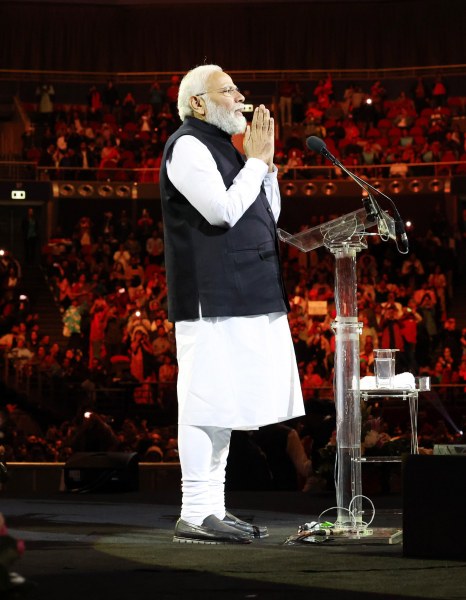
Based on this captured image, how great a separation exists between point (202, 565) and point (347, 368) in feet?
4.25

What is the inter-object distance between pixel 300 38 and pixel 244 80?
1636 millimetres

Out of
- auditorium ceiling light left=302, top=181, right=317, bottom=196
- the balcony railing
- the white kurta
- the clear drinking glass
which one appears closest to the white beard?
the white kurta

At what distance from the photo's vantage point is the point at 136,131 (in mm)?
21953

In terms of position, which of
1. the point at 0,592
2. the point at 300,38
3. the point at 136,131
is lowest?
the point at 0,592

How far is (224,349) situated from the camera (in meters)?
4.37

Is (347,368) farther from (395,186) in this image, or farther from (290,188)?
(395,186)

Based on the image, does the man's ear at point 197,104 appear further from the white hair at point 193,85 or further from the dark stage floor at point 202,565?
the dark stage floor at point 202,565

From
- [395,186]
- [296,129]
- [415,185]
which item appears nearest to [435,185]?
[415,185]

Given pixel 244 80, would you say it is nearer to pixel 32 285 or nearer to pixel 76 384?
pixel 32 285

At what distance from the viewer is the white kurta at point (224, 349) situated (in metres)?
4.32

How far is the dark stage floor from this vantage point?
9.87ft

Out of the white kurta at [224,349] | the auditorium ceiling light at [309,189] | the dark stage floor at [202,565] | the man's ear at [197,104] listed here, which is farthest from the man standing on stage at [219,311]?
the auditorium ceiling light at [309,189]

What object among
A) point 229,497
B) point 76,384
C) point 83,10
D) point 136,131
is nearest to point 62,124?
point 136,131

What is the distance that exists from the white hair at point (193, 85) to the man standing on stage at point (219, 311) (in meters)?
0.14
